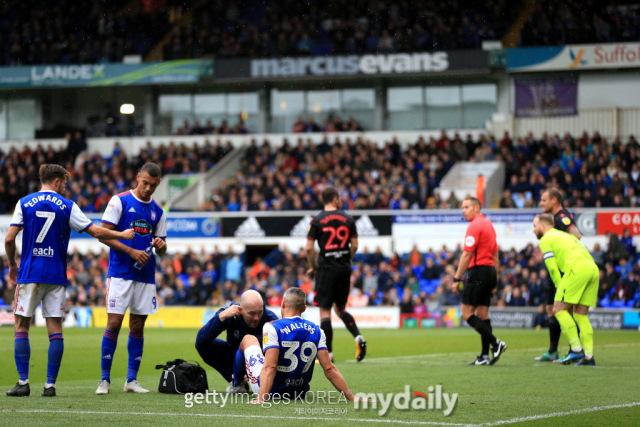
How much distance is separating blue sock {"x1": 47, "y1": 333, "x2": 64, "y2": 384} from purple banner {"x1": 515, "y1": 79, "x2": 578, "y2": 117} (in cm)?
3207

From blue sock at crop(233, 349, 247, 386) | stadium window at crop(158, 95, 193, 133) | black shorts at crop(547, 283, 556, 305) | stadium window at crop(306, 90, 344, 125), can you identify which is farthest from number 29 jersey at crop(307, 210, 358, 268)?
stadium window at crop(158, 95, 193, 133)

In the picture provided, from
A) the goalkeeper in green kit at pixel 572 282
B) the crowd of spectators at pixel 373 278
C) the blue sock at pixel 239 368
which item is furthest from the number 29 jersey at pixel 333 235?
the crowd of spectators at pixel 373 278

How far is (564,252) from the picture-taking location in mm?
11086

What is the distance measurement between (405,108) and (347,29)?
4.48 m

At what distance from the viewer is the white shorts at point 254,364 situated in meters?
7.04

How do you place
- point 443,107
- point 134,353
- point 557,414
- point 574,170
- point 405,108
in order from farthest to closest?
point 405,108 → point 443,107 → point 574,170 → point 134,353 → point 557,414

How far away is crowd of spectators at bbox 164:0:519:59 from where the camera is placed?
123ft

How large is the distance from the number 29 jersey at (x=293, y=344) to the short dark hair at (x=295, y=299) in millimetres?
96

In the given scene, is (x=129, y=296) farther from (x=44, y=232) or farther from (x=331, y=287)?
(x=331, y=287)

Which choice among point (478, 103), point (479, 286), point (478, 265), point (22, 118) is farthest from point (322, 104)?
point (479, 286)

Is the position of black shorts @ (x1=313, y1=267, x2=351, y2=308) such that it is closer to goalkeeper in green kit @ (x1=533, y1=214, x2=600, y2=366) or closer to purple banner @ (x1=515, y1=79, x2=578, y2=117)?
goalkeeper in green kit @ (x1=533, y1=214, x2=600, y2=366)

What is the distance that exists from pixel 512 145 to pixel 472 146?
5.14ft

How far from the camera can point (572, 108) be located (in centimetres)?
3709

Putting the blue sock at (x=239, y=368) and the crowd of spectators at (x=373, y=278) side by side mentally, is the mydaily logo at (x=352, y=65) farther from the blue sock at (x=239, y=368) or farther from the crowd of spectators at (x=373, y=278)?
the blue sock at (x=239, y=368)
